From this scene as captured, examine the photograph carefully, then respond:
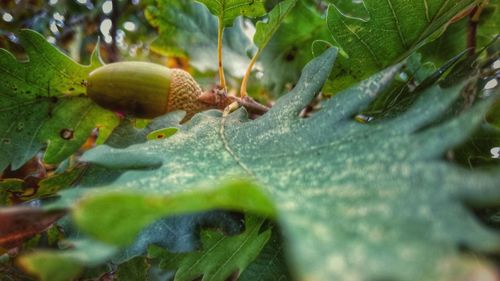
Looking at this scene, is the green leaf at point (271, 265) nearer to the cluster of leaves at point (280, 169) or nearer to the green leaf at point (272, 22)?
the cluster of leaves at point (280, 169)

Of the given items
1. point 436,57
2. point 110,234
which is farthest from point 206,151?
point 436,57

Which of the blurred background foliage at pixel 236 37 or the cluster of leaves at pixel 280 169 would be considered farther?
the blurred background foliage at pixel 236 37

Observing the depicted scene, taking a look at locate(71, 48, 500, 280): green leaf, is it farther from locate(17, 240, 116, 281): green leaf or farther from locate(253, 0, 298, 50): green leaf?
locate(253, 0, 298, 50): green leaf

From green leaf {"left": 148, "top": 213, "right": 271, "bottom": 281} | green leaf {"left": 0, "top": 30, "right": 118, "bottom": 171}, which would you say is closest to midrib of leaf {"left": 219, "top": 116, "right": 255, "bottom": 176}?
green leaf {"left": 148, "top": 213, "right": 271, "bottom": 281}

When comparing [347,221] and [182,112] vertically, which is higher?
[347,221]

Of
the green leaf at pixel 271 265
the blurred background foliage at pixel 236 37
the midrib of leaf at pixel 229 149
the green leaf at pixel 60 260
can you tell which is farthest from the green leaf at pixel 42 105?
the green leaf at pixel 60 260

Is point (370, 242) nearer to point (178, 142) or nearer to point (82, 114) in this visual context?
point (178, 142)
